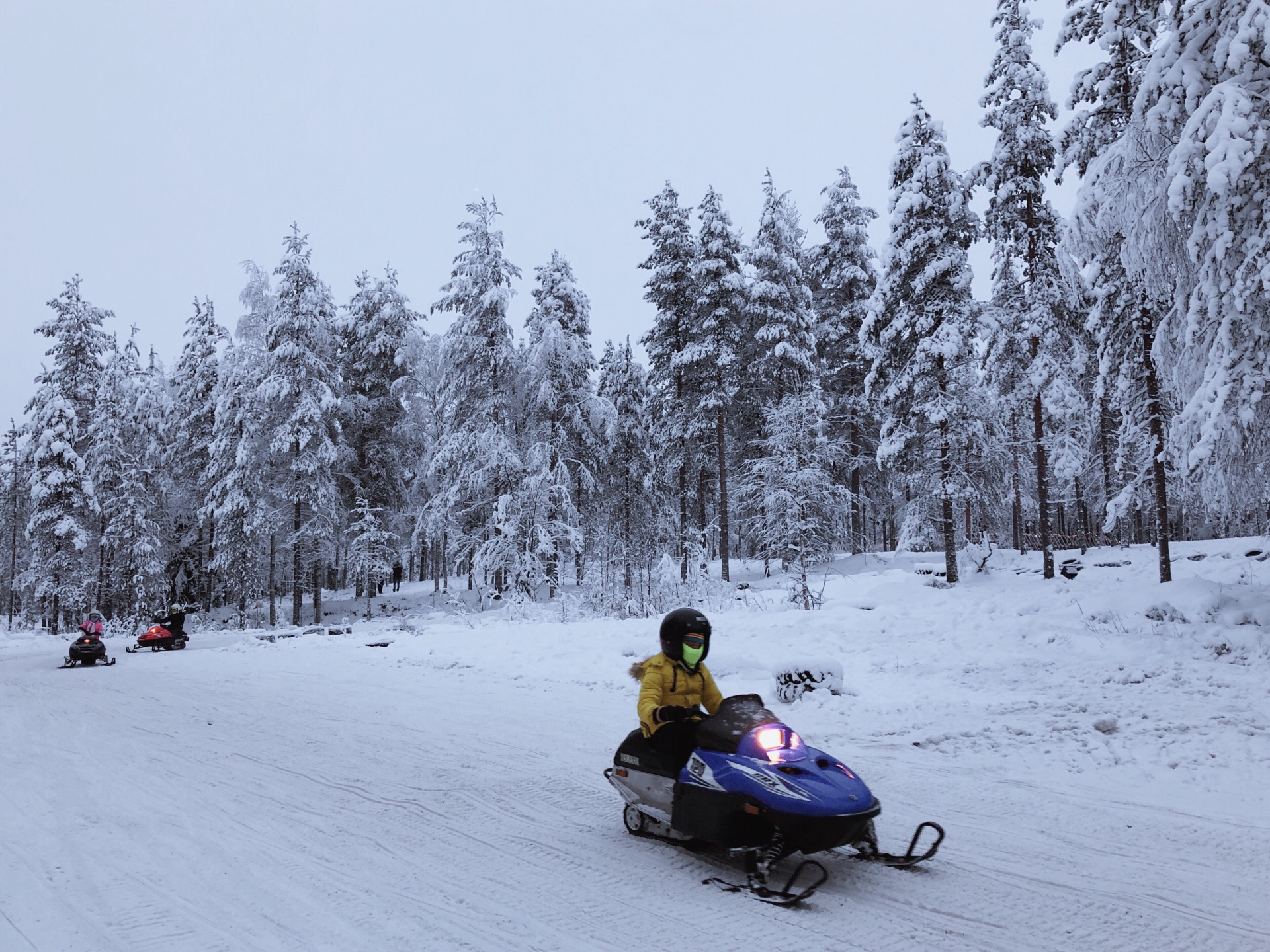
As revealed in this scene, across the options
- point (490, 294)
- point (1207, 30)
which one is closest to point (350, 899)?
point (1207, 30)

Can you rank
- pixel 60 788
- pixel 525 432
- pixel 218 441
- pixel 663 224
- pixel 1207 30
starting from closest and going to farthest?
pixel 60 788
pixel 1207 30
pixel 525 432
pixel 663 224
pixel 218 441

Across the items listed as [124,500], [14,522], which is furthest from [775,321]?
[14,522]

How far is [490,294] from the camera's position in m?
23.2

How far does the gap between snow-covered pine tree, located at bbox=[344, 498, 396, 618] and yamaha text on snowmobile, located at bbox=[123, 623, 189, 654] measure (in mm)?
7066

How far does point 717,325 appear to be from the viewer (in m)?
26.5

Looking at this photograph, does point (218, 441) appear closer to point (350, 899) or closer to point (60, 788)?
point (60, 788)

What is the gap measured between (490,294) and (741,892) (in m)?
21.2

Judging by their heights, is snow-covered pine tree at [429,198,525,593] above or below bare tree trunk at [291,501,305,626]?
above

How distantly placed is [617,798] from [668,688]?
149 centimetres

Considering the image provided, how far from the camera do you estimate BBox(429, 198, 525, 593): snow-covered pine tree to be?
2322 centimetres

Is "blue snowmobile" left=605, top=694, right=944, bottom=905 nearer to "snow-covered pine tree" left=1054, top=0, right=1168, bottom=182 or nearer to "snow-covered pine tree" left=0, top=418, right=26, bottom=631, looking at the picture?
"snow-covered pine tree" left=1054, top=0, right=1168, bottom=182

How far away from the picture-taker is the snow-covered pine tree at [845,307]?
1146 inches

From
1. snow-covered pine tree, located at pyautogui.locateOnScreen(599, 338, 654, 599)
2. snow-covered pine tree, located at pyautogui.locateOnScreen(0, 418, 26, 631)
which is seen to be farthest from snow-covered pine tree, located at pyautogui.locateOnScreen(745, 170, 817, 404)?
snow-covered pine tree, located at pyautogui.locateOnScreen(0, 418, 26, 631)

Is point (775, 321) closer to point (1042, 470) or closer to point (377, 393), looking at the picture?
point (1042, 470)
